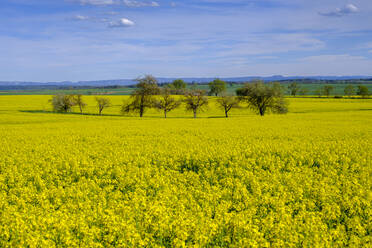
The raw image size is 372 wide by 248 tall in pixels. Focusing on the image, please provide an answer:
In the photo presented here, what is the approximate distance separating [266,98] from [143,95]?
23.0 meters

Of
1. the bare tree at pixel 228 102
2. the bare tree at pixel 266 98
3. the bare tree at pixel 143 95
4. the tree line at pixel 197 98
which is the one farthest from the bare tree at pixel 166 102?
the bare tree at pixel 266 98

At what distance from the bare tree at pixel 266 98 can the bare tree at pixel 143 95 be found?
1786 cm

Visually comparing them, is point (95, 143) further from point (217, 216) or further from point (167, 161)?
point (217, 216)

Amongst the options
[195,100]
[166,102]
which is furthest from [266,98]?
[166,102]

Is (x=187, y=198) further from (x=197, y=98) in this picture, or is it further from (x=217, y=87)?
(x=217, y=87)

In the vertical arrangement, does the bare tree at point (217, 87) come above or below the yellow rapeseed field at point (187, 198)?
above

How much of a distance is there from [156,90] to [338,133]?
42222 millimetres

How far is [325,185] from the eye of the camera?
32.5ft

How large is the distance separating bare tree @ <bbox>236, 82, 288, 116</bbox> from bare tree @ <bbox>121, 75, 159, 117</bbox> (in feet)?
58.6

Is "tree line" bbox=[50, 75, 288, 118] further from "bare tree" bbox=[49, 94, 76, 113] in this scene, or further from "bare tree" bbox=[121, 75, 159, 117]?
"bare tree" bbox=[49, 94, 76, 113]

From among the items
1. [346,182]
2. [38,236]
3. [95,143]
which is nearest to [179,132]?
[95,143]

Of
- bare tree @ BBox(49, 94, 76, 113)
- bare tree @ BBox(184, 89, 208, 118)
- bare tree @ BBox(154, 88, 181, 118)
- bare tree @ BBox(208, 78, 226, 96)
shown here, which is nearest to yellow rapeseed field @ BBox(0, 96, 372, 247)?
bare tree @ BBox(154, 88, 181, 118)

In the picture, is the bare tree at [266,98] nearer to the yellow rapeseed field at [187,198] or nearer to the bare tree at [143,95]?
the bare tree at [143,95]

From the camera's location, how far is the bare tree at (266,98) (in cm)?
6031
